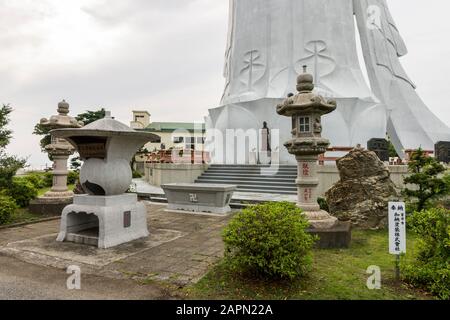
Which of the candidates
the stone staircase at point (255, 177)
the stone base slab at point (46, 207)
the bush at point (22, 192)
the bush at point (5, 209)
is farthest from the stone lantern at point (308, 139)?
the bush at point (22, 192)

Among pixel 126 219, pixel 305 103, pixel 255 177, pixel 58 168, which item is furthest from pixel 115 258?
pixel 255 177

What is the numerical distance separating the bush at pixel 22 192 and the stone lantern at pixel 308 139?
9.48m

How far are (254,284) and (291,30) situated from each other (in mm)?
22262

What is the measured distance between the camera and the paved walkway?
4.37 meters

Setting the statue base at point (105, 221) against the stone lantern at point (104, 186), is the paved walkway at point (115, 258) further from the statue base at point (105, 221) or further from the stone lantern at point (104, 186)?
the stone lantern at point (104, 186)

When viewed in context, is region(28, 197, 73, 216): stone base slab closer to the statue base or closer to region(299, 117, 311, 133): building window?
the statue base

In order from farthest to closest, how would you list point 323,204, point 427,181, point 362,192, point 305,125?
point 323,204
point 362,192
point 427,181
point 305,125

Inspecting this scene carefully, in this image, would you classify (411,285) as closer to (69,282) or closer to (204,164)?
(69,282)

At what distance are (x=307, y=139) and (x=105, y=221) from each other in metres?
4.64

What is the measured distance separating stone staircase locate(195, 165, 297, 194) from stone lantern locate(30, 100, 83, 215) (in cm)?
730

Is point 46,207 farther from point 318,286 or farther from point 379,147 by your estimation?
point 379,147

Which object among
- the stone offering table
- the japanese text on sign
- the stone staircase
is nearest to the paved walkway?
the stone offering table

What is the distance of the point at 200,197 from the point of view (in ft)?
33.6

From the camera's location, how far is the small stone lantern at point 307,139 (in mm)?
6543
